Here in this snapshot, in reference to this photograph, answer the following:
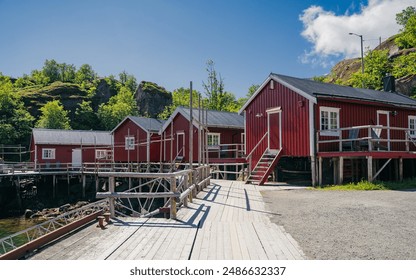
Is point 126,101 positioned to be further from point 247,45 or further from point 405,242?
point 405,242

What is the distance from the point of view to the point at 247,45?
13203 mm

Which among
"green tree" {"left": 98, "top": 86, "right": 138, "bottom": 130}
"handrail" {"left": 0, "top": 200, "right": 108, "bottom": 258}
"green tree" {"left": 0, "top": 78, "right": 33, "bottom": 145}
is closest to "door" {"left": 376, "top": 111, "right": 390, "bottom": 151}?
"handrail" {"left": 0, "top": 200, "right": 108, "bottom": 258}

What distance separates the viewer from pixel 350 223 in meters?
7.41

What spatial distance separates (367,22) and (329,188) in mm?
7469

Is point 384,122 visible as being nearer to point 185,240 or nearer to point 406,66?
point 185,240

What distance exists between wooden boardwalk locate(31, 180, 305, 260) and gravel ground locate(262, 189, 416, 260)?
44 cm

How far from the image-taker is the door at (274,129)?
1795 centimetres

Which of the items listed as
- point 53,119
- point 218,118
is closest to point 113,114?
point 53,119

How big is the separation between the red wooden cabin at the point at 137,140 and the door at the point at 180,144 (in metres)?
2.88

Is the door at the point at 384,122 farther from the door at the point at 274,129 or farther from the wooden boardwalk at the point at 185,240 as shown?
the wooden boardwalk at the point at 185,240

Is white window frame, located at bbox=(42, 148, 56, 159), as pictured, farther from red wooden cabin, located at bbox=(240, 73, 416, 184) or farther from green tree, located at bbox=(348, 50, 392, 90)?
green tree, located at bbox=(348, 50, 392, 90)

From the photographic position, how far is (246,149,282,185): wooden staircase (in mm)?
16422
